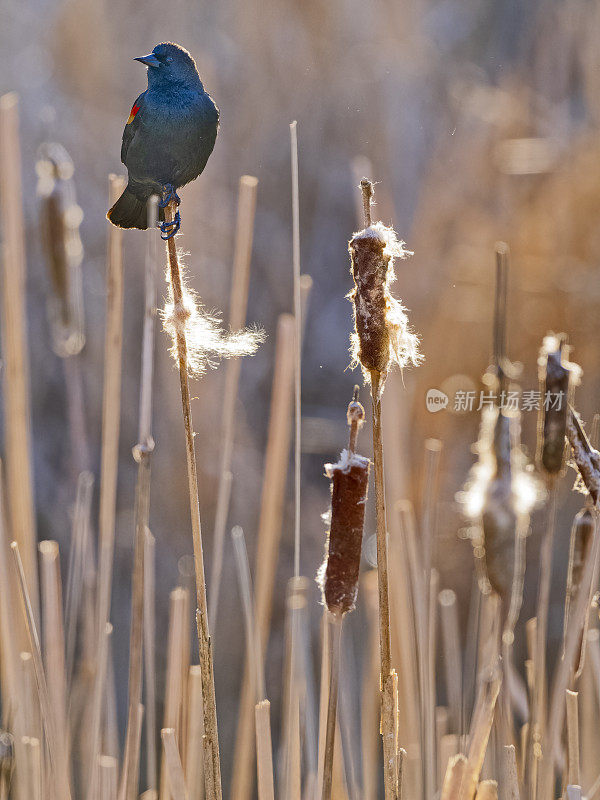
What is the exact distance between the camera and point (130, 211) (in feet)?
1.69

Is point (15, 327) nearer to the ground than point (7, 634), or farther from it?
farther from it

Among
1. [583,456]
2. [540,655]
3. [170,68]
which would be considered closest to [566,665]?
[540,655]

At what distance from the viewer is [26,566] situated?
72 cm

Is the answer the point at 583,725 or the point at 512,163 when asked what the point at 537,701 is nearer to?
the point at 583,725

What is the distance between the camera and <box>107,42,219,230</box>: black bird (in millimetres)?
498

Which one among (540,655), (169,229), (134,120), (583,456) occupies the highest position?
(134,120)

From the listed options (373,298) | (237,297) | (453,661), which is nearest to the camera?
(373,298)

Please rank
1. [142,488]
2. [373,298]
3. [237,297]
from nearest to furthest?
[373,298] → [142,488] → [237,297]

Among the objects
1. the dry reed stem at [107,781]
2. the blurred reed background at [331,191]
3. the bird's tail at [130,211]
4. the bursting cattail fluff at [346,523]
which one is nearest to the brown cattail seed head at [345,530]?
the bursting cattail fluff at [346,523]

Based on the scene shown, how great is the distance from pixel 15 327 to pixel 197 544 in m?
0.31

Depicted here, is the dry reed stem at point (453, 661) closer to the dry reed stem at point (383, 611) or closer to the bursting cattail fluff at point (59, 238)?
the dry reed stem at point (383, 611)

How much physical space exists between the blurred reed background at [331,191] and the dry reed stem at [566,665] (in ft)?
1.81

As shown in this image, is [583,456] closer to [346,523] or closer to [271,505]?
[346,523]

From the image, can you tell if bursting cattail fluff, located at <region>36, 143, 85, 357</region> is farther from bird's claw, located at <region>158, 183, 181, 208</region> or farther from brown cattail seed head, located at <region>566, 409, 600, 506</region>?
brown cattail seed head, located at <region>566, 409, 600, 506</region>
